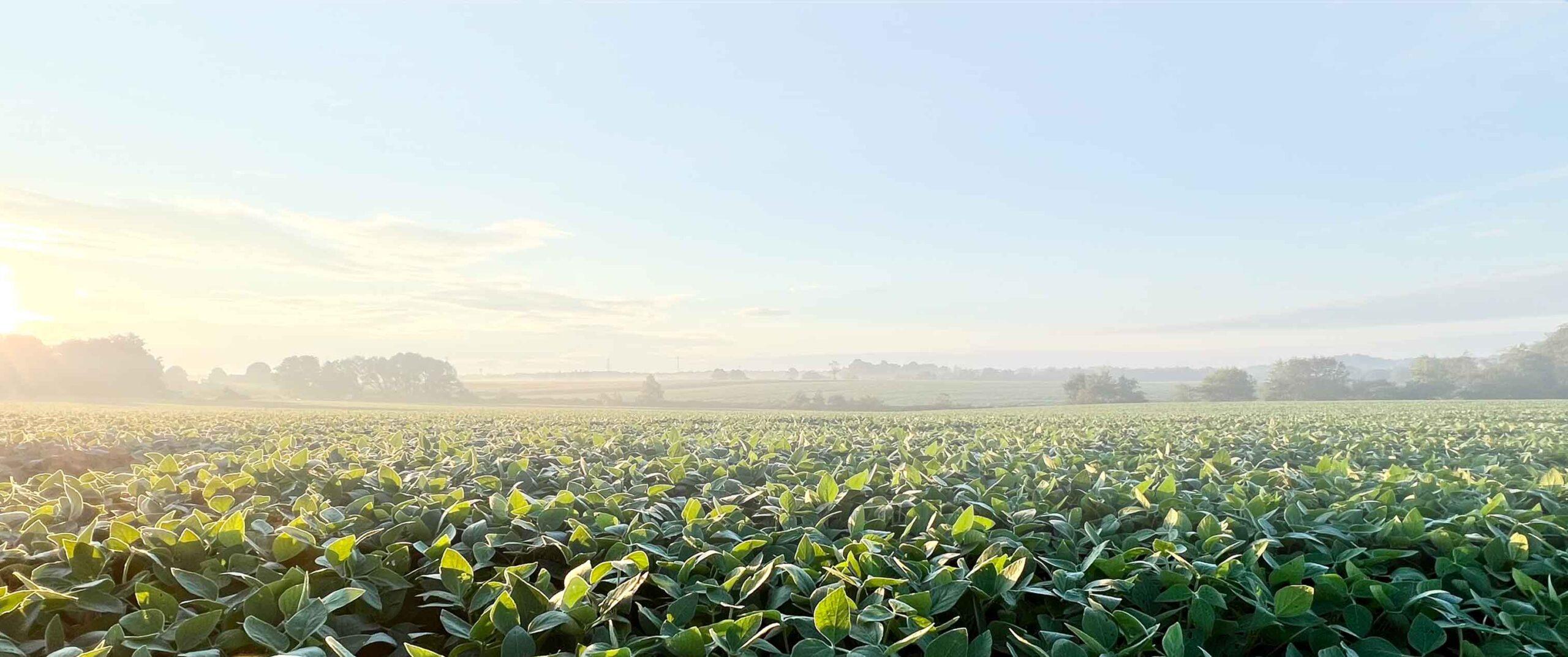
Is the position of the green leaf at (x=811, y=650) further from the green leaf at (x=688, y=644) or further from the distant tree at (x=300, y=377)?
the distant tree at (x=300, y=377)

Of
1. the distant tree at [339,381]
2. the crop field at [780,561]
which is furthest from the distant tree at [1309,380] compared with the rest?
the distant tree at [339,381]

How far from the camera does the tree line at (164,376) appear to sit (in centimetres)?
5922

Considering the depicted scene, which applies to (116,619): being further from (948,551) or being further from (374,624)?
(948,551)

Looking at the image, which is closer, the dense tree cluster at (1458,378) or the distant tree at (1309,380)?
the dense tree cluster at (1458,378)

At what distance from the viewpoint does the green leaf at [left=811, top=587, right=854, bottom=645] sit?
183cm

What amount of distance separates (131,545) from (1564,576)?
16.3 feet

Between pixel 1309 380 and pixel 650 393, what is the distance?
211 ft

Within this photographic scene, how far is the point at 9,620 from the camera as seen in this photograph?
199 cm

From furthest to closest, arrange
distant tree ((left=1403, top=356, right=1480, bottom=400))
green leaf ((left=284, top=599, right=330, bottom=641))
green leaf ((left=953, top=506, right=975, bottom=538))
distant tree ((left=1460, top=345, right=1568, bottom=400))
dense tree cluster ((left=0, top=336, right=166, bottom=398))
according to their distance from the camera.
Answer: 1. distant tree ((left=1403, top=356, right=1480, bottom=400))
2. distant tree ((left=1460, top=345, right=1568, bottom=400))
3. dense tree cluster ((left=0, top=336, right=166, bottom=398))
4. green leaf ((left=953, top=506, right=975, bottom=538))
5. green leaf ((left=284, top=599, right=330, bottom=641))

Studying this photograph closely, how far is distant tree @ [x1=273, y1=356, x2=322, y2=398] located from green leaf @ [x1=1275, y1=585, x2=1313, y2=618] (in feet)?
319

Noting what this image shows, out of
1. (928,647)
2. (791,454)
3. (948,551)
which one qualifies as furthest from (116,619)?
(791,454)

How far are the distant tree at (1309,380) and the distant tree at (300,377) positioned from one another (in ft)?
330

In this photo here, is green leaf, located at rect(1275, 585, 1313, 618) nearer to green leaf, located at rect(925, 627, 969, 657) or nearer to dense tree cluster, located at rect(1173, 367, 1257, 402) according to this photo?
green leaf, located at rect(925, 627, 969, 657)

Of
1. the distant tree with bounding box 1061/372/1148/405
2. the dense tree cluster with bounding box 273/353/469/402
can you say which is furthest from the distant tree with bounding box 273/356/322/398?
the distant tree with bounding box 1061/372/1148/405
